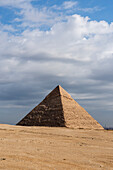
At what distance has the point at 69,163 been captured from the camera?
646 centimetres

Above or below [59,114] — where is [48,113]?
above

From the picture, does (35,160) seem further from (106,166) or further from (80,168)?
(106,166)

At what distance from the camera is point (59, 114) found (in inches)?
1978

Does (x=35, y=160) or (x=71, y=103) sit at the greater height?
(x=71, y=103)

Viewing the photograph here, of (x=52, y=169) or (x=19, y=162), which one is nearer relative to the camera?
(x=52, y=169)

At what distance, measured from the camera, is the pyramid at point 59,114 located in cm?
4872

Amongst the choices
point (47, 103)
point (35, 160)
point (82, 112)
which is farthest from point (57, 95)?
point (35, 160)

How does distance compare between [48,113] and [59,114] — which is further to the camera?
[48,113]

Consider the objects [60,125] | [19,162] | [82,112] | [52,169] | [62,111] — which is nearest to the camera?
[52,169]

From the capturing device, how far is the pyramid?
48719mm

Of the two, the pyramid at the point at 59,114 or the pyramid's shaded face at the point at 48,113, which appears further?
the pyramid's shaded face at the point at 48,113

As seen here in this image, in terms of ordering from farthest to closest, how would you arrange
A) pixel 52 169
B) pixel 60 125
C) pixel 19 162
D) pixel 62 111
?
pixel 62 111, pixel 60 125, pixel 19 162, pixel 52 169

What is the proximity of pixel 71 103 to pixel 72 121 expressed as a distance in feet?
26.2

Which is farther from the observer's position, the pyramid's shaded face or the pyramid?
the pyramid's shaded face
